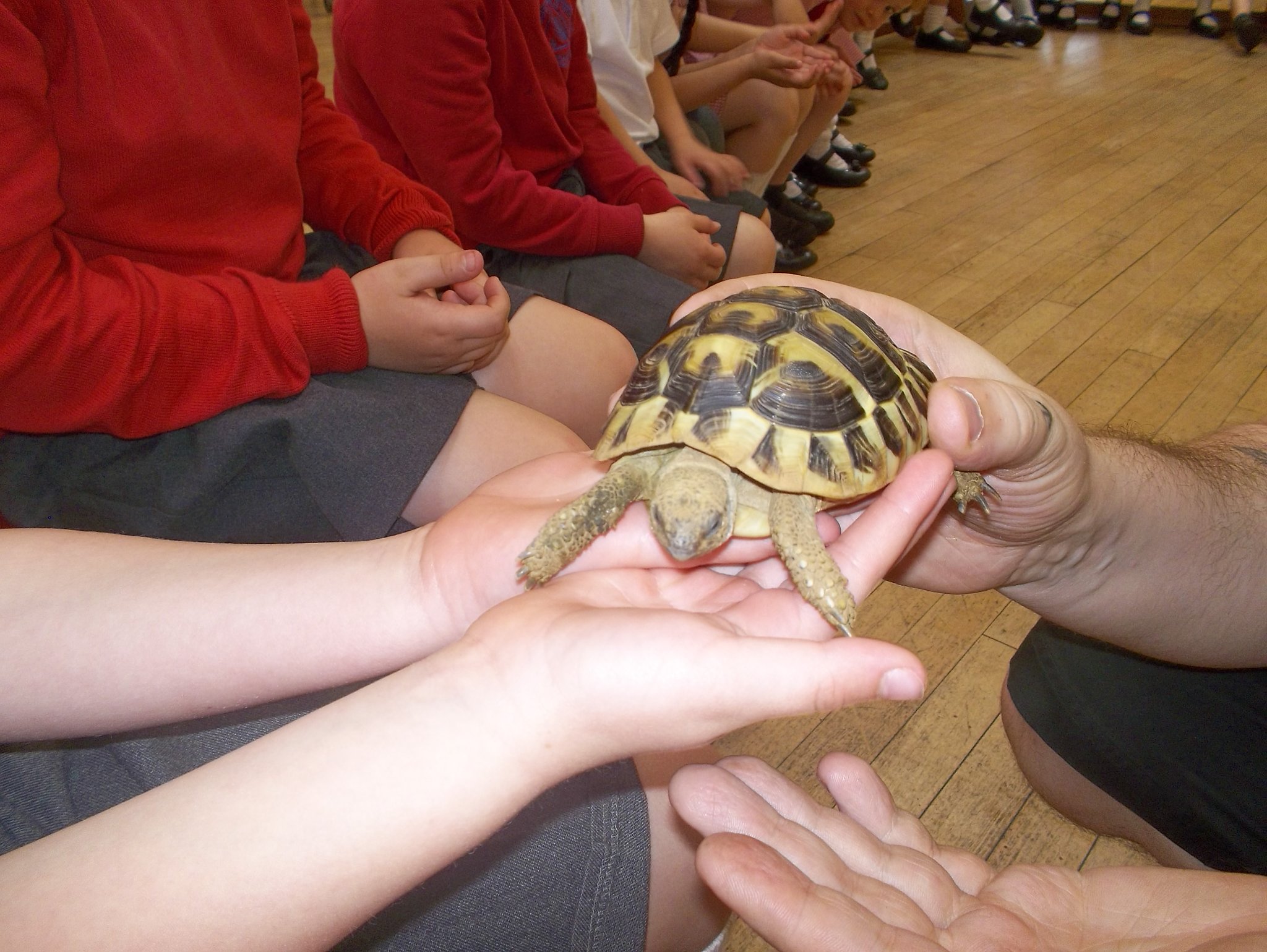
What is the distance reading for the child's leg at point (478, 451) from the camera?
5.76 feet

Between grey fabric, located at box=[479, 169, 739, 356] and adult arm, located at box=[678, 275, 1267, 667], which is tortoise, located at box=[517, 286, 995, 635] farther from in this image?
grey fabric, located at box=[479, 169, 739, 356]

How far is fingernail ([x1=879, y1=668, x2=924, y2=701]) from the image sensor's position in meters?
0.86

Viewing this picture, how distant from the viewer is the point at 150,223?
1.62 m

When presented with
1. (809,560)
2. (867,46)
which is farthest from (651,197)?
(867,46)

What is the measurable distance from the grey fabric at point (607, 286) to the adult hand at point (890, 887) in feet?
5.30

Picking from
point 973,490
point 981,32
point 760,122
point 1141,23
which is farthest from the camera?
point 1141,23

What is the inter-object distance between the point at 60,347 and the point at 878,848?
5.09ft

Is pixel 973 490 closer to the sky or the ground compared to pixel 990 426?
closer to the ground

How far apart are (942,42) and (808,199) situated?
5223 mm

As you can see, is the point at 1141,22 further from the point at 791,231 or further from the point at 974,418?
the point at 974,418

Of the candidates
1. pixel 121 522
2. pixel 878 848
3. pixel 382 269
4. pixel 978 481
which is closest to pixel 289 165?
pixel 382 269

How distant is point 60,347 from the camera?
1394 mm

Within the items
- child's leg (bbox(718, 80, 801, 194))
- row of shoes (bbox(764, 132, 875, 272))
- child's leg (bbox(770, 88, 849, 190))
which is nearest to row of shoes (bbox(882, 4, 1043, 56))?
row of shoes (bbox(764, 132, 875, 272))

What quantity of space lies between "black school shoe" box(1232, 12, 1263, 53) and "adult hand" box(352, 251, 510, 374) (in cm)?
1022
